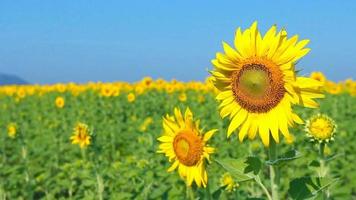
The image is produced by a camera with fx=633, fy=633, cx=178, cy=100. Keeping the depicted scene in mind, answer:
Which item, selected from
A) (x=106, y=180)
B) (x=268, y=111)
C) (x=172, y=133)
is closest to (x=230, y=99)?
(x=268, y=111)

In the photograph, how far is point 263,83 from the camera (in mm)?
2807

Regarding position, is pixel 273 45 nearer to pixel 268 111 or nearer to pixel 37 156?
pixel 268 111

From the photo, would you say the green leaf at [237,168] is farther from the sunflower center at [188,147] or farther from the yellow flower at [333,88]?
the yellow flower at [333,88]

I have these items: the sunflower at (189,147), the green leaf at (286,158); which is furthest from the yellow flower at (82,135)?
the green leaf at (286,158)

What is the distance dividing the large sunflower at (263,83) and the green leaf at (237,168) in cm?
16

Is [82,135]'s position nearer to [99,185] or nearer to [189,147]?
[99,185]

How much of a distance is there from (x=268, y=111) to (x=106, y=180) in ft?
12.5

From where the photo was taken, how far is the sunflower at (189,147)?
3.54 meters

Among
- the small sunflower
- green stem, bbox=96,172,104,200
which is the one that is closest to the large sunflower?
the small sunflower

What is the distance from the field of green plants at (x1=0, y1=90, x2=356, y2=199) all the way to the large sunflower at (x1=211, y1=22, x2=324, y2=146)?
0.18 meters

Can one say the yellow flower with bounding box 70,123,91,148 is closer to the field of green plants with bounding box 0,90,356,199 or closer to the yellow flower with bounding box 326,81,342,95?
the field of green plants with bounding box 0,90,356,199

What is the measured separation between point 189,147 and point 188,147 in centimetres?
1

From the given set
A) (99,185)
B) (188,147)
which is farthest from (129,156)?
(188,147)

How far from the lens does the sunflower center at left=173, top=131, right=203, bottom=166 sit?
355cm
